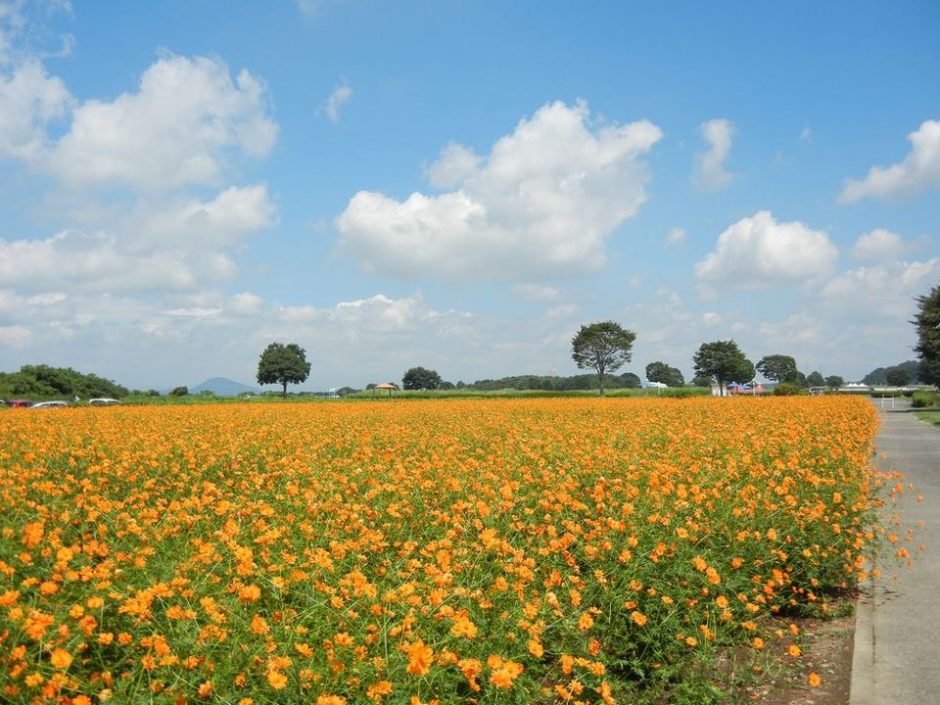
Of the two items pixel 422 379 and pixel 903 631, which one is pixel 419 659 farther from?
pixel 422 379

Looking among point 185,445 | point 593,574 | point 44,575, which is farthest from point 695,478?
point 185,445

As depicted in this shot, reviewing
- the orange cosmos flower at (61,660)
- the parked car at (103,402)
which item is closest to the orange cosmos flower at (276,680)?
the orange cosmos flower at (61,660)

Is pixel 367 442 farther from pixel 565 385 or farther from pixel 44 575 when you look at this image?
pixel 565 385

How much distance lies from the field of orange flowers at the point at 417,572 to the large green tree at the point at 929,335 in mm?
40940

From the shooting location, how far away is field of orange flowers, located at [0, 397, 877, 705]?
2.74 metres

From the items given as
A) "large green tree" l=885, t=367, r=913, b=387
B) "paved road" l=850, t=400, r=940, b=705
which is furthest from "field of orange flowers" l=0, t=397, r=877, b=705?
"large green tree" l=885, t=367, r=913, b=387

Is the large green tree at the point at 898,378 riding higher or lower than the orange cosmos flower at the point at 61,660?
higher

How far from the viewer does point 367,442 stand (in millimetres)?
9344

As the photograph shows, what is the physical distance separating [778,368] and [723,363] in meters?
45.2

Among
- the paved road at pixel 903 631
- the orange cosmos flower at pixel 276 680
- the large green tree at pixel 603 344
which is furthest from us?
the large green tree at pixel 603 344

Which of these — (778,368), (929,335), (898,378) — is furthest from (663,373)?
(929,335)

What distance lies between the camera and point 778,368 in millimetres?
133625

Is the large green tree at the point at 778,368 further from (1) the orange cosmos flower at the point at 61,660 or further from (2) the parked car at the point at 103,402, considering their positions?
(1) the orange cosmos flower at the point at 61,660

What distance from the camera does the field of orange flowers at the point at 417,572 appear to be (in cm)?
274
